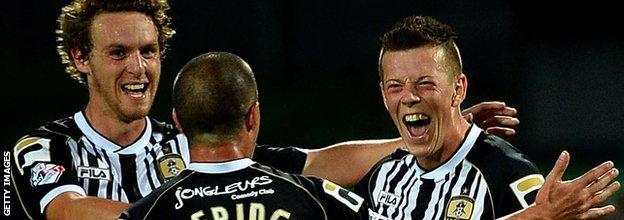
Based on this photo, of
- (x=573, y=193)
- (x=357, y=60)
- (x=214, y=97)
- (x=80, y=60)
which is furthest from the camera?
(x=357, y=60)

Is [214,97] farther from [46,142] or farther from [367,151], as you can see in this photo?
[367,151]

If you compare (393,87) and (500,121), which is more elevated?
(393,87)

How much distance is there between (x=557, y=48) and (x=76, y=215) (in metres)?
7.65

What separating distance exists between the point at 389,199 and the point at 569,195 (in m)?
0.95

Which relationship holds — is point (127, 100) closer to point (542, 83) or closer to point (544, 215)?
point (544, 215)

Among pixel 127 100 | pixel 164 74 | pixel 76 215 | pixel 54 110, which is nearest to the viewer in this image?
pixel 76 215

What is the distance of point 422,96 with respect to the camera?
4.37m

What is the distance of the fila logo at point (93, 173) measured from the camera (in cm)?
447

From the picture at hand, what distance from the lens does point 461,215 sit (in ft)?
13.9

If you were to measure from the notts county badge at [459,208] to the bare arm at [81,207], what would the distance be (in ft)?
4.07

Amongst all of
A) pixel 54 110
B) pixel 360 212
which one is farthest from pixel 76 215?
pixel 54 110

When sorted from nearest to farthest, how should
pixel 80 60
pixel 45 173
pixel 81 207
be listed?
1. pixel 81 207
2. pixel 45 173
3. pixel 80 60

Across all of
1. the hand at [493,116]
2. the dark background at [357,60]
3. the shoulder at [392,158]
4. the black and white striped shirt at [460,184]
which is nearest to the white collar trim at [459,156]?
the black and white striped shirt at [460,184]

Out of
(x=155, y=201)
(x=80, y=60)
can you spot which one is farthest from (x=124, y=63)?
(x=155, y=201)
